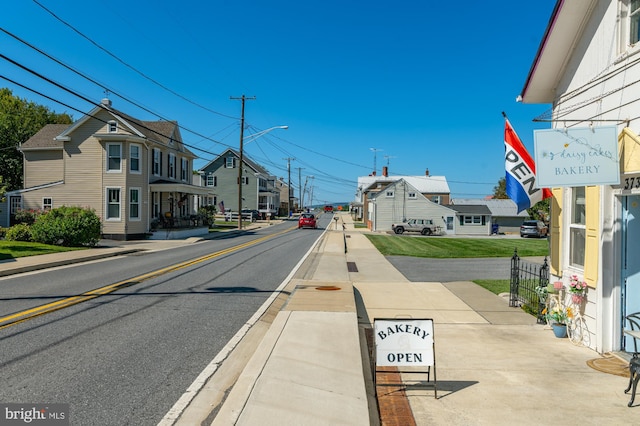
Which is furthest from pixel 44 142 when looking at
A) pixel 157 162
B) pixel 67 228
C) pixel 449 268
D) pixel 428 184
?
pixel 428 184

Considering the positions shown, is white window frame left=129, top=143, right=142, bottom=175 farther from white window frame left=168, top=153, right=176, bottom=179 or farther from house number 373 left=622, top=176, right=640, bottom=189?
house number 373 left=622, top=176, right=640, bottom=189

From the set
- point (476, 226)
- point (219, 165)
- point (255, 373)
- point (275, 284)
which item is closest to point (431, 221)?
point (476, 226)

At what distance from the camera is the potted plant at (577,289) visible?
721 cm

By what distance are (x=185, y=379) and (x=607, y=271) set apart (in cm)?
626

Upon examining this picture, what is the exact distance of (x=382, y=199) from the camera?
52.6 meters

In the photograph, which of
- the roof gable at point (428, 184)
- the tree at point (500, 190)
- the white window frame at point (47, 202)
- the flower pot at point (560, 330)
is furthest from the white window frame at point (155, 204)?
the tree at point (500, 190)

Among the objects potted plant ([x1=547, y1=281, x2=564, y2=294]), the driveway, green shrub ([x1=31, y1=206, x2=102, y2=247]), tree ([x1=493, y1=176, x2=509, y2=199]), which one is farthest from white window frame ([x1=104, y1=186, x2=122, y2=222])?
tree ([x1=493, y1=176, x2=509, y2=199])

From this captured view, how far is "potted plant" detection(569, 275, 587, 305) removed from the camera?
7.21 m

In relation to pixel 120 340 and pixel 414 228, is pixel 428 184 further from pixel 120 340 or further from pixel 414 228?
pixel 120 340

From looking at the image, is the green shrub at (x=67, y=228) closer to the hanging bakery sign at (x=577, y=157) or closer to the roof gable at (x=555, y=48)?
the roof gable at (x=555, y=48)

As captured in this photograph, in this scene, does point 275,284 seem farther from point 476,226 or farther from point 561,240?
point 476,226
